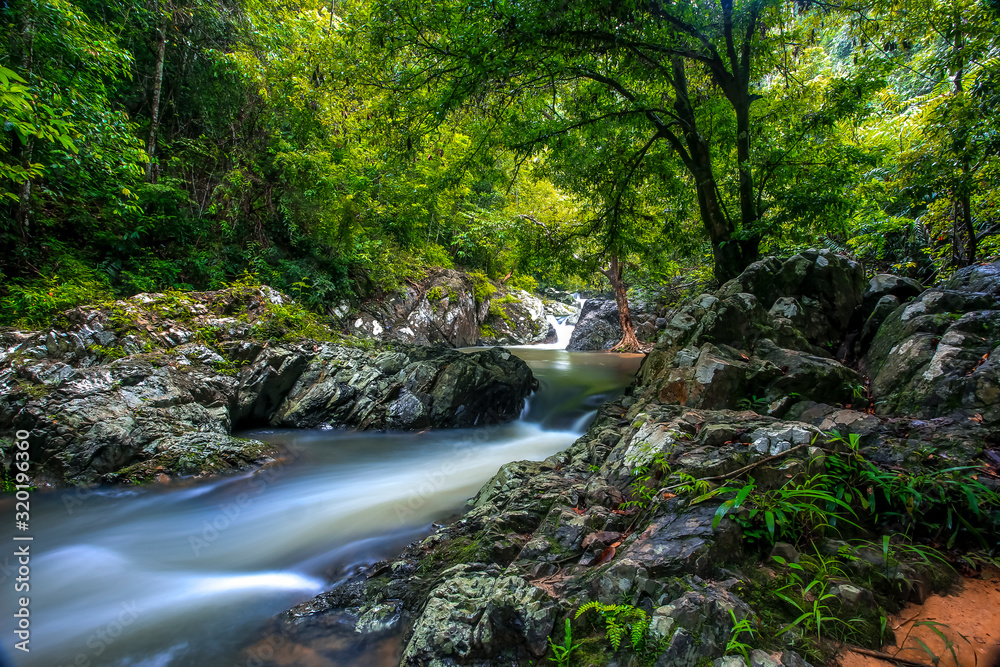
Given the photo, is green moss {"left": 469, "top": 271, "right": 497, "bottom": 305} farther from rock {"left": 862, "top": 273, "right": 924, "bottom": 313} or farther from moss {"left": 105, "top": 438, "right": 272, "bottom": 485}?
rock {"left": 862, "top": 273, "right": 924, "bottom": 313}

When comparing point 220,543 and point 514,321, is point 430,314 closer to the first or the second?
point 514,321

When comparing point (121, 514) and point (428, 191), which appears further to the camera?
point (428, 191)

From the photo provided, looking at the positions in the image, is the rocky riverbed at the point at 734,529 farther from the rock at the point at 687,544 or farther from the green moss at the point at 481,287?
the green moss at the point at 481,287

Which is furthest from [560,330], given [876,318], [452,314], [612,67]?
[876,318]

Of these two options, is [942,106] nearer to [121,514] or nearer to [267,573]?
[267,573]

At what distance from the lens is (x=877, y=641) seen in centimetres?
177

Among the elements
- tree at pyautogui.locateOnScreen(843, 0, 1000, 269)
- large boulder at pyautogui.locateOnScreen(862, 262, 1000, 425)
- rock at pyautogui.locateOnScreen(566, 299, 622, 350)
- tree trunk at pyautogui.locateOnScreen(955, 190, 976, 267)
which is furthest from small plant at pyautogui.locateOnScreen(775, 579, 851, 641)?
rock at pyautogui.locateOnScreen(566, 299, 622, 350)

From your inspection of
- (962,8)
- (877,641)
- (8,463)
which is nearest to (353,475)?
(8,463)

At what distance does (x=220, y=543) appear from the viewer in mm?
4133

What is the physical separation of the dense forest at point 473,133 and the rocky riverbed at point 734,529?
10.1 feet

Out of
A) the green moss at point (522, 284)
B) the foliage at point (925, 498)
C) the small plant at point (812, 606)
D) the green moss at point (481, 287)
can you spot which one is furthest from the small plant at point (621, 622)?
the green moss at point (522, 284)

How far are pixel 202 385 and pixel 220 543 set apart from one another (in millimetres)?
3055

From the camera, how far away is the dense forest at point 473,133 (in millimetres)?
5387

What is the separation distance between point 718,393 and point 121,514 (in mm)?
6767
